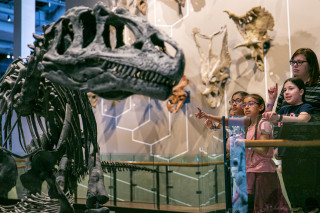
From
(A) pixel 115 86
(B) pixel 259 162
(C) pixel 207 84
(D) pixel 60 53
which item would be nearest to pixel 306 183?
(B) pixel 259 162

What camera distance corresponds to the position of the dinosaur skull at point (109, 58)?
5.19 feet

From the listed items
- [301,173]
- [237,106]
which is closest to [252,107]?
[237,106]

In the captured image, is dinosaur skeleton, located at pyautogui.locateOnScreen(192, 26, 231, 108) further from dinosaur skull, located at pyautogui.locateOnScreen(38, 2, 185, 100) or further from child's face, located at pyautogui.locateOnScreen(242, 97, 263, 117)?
dinosaur skull, located at pyautogui.locateOnScreen(38, 2, 185, 100)

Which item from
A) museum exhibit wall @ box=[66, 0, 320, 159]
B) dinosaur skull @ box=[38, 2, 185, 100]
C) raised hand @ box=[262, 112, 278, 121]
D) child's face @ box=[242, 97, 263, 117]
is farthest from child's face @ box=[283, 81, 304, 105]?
museum exhibit wall @ box=[66, 0, 320, 159]

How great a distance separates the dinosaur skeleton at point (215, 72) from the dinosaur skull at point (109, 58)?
3.62 metres

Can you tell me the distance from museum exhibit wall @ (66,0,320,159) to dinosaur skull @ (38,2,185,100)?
313cm

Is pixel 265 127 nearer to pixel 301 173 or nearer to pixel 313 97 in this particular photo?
pixel 301 173

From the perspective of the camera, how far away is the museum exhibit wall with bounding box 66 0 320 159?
4801mm

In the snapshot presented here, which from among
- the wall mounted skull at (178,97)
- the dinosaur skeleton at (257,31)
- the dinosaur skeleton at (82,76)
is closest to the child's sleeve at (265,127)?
the dinosaur skeleton at (82,76)

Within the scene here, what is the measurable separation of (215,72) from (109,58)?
3856 millimetres

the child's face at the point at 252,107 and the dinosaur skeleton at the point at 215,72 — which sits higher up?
the dinosaur skeleton at the point at 215,72

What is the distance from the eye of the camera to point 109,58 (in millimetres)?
1661

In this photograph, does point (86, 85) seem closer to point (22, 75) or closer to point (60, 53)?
point (60, 53)

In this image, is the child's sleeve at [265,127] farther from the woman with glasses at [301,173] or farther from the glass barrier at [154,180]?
the glass barrier at [154,180]
